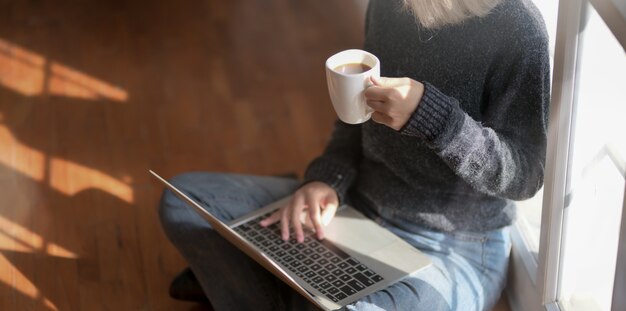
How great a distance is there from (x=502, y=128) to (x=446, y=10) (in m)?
0.21

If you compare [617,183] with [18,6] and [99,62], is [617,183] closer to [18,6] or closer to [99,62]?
[99,62]

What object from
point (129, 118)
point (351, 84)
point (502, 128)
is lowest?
point (129, 118)

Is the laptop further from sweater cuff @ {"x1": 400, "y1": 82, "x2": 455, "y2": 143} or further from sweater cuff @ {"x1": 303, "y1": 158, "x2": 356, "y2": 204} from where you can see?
sweater cuff @ {"x1": 400, "y1": 82, "x2": 455, "y2": 143}

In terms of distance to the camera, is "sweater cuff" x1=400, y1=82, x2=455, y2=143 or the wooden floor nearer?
"sweater cuff" x1=400, y1=82, x2=455, y2=143

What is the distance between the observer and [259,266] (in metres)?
1.64

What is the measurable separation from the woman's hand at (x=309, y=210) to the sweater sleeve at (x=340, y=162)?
2cm

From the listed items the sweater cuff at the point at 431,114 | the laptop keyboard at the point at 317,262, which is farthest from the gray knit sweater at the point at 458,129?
Result: the laptop keyboard at the point at 317,262

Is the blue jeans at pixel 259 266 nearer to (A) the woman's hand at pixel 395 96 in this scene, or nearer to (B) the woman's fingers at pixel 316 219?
(B) the woman's fingers at pixel 316 219

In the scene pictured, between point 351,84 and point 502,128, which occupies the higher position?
point 351,84

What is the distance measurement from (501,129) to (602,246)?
0.24 metres

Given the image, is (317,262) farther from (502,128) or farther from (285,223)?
(502,128)

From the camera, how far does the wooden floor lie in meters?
1.96

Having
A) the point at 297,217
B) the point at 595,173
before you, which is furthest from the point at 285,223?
the point at 595,173

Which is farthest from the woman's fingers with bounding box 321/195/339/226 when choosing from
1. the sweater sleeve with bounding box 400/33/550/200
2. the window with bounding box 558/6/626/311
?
the window with bounding box 558/6/626/311
